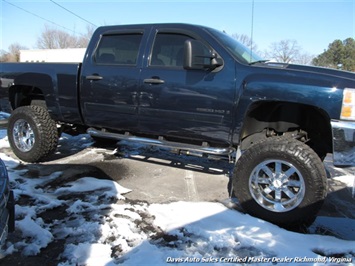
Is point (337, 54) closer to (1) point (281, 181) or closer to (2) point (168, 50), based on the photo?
(2) point (168, 50)

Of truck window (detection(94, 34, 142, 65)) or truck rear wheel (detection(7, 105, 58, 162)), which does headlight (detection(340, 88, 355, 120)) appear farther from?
truck rear wheel (detection(7, 105, 58, 162))

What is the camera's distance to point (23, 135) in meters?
5.32

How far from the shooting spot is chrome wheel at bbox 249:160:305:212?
3334 mm

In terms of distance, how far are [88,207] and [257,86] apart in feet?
7.64

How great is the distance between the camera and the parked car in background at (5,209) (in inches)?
80.7

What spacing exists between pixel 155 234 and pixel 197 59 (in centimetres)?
203

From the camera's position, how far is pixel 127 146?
21.6 ft

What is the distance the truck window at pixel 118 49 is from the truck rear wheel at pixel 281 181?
2.11 m

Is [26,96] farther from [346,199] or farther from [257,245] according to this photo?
[346,199]

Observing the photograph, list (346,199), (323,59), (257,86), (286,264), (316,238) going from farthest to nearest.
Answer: (323,59) < (346,199) < (257,86) < (316,238) < (286,264)

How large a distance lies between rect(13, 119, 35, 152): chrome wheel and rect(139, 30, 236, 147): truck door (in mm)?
2188

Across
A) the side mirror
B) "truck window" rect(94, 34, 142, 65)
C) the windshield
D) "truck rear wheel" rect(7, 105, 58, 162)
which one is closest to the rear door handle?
"truck window" rect(94, 34, 142, 65)

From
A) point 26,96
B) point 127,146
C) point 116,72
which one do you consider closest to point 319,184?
point 116,72

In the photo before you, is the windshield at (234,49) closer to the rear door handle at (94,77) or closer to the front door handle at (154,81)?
the front door handle at (154,81)
